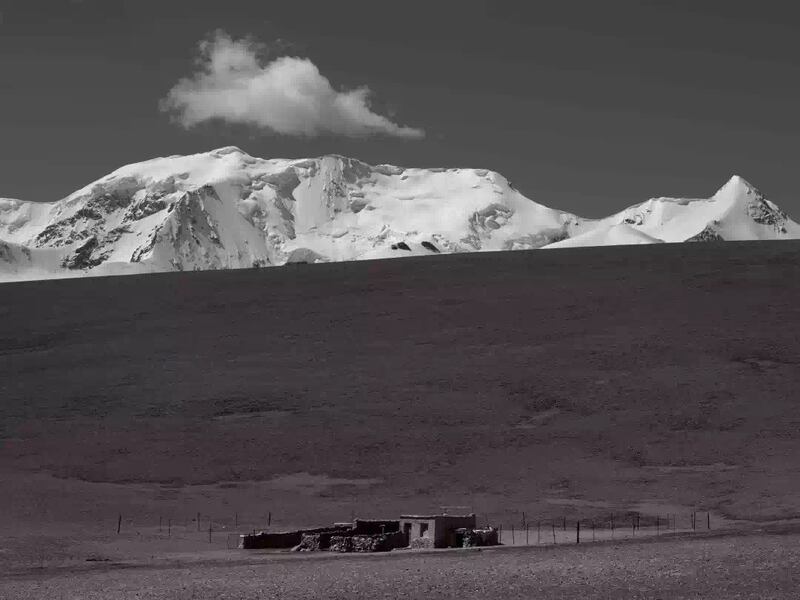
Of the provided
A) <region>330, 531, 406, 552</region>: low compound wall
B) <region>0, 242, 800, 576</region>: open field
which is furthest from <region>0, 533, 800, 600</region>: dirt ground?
<region>0, 242, 800, 576</region>: open field

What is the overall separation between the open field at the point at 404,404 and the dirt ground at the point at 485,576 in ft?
15.4

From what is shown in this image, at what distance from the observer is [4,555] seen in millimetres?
27969

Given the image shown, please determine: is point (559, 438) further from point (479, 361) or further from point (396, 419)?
point (479, 361)

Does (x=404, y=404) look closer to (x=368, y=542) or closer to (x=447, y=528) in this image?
(x=447, y=528)

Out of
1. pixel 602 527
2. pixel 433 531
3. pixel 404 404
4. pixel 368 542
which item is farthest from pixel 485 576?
pixel 404 404

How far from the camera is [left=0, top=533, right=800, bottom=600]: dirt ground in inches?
801

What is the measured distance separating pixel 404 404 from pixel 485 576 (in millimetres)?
29786

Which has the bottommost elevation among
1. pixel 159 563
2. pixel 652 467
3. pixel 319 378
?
pixel 159 563

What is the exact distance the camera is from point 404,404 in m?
52.0

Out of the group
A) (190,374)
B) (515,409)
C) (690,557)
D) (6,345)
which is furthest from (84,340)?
(690,557)

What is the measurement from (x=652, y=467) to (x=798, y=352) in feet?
53.7

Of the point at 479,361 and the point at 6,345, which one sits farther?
the point at 6,345

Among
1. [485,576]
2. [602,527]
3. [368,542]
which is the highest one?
[602,527]

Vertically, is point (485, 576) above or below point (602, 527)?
below
